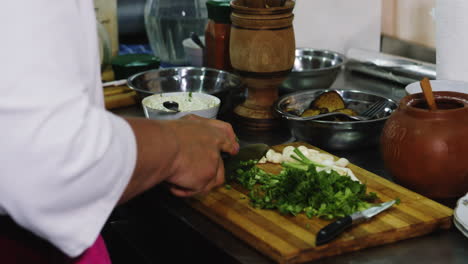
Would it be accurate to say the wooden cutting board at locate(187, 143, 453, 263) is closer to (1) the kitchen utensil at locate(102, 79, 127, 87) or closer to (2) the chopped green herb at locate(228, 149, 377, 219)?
(2) the chopped green herb at locate(228, 149, 377, 219)

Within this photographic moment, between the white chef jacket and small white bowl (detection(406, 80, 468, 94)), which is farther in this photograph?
small white bowl (detection(406, 80, 468, 94))

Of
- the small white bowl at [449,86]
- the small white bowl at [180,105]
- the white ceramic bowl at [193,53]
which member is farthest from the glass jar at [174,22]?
the small white bowl at [449,86]

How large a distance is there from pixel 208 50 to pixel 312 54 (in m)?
0.32

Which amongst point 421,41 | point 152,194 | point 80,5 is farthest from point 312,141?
point 421,41

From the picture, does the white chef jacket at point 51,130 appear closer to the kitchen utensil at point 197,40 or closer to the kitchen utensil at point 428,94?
the kitchen utensil at point 428,94

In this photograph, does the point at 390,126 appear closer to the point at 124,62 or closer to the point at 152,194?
the point at 152,194

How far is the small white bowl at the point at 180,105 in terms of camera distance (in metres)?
1.47

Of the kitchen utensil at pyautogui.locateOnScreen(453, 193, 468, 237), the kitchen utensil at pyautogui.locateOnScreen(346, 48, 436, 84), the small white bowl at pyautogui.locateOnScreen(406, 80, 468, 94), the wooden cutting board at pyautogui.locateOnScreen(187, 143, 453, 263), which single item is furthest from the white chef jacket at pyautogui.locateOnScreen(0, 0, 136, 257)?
the kitchen utensil at pyautogui.locateOnScreen(346, 48, 436, 84)

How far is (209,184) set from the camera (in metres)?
1.06

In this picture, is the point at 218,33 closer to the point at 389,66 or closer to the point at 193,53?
the point at 193,53

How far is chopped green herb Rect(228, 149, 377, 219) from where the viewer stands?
1.08 m

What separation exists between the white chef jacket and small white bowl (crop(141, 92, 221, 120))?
0.64 meters

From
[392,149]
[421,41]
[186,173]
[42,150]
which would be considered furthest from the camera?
[421,41]

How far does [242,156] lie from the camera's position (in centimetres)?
125
